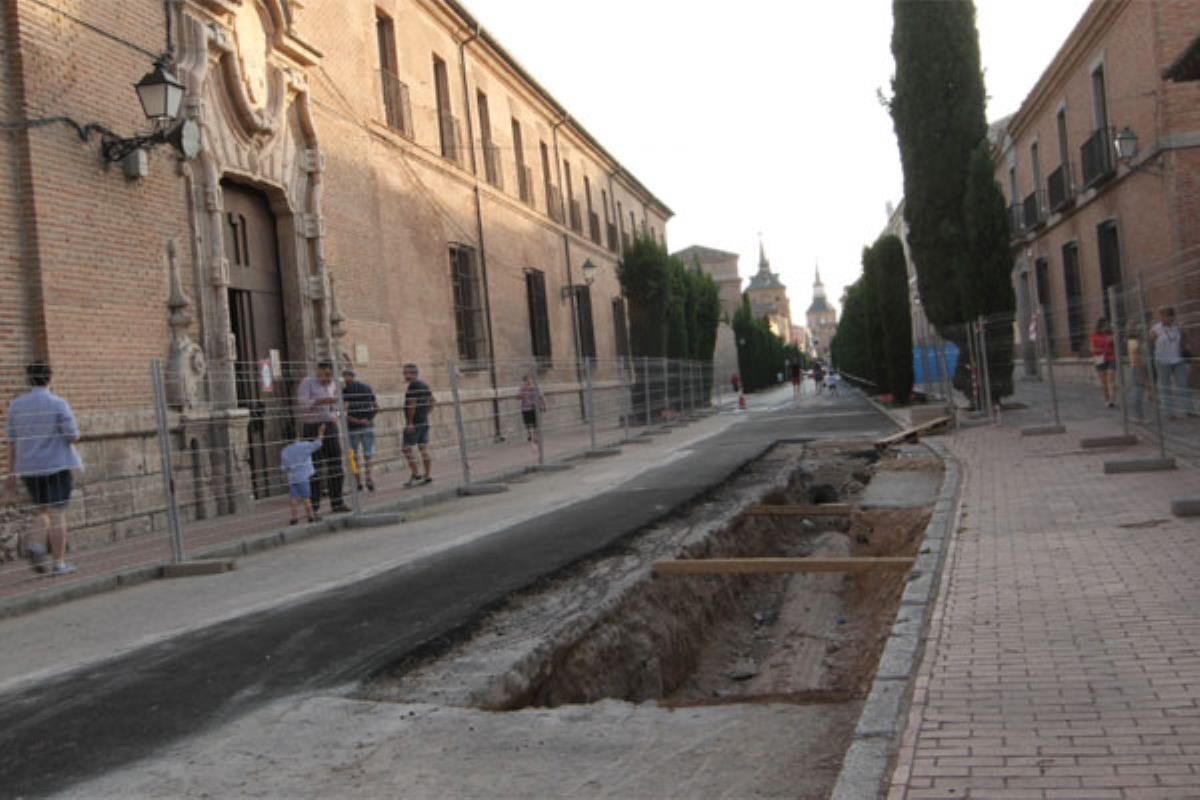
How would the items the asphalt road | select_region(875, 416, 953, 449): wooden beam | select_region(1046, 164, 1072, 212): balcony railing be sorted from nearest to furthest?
the asphalt road
select_region(875, 416, 953, 449): wooden beam
select_region(1046, 164, 1072, 212): balcony railing

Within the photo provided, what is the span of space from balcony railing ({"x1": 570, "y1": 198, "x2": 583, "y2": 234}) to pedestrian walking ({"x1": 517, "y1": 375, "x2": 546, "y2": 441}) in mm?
14223

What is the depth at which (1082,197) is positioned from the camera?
22828 millimetres

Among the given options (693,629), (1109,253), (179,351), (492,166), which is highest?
(492,166)

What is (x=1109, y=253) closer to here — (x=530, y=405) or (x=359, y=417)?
(x=530, y=405)

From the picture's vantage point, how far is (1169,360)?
912 cm

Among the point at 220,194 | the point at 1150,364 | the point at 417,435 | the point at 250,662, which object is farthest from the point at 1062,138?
the point at 250,662

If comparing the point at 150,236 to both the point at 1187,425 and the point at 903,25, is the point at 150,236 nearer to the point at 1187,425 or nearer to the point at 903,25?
the point at 1187,425

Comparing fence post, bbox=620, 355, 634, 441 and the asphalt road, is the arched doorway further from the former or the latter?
fence post, bbox=620, 355, 634, 441

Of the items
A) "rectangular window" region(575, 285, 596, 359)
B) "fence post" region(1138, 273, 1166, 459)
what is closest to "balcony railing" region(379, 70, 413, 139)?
"rectangular window" region(575, 285, 596, 359)

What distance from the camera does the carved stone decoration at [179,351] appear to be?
34.7 ft

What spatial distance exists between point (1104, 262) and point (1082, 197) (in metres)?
1.95

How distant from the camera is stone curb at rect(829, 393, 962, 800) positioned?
2.75 m

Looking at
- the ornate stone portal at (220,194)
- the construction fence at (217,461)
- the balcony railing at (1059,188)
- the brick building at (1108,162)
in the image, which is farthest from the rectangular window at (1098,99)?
the ornate stone portal at (220,194)

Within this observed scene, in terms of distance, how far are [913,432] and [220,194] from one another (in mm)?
10408
